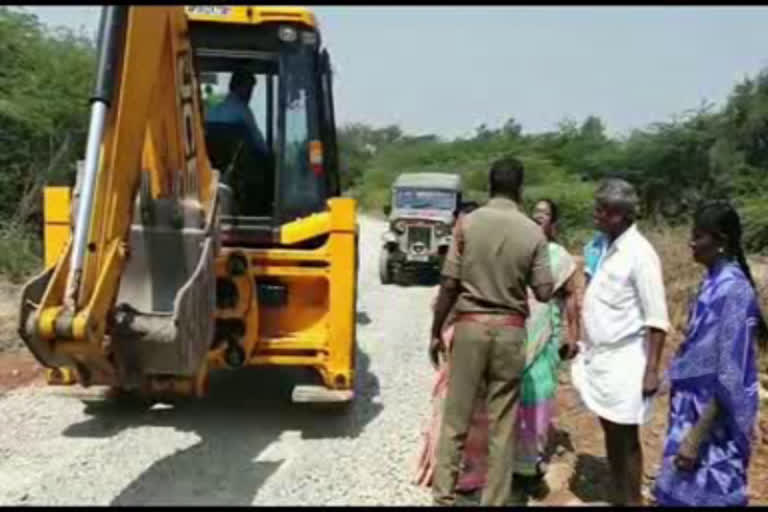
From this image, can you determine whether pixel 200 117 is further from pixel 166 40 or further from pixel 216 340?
pixel 216 340

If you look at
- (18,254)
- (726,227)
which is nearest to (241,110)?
(726,227)

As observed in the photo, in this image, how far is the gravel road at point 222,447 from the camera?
5.08 metres

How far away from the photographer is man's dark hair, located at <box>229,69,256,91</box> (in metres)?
6.77

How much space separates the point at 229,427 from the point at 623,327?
10.1ft

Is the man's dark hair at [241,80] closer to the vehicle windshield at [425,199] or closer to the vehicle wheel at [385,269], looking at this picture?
the vehicle wheel at [385,269]

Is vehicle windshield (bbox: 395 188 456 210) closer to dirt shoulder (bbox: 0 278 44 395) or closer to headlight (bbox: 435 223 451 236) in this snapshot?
headlight (bbox: 435 223 451 236)

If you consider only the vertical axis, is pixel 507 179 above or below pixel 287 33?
below

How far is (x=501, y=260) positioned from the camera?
4.58m

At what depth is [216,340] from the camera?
19.8 ft

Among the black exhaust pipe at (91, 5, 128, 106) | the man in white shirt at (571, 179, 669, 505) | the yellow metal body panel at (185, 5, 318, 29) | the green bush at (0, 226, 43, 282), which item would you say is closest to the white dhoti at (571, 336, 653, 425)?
the man in white shirt at (571, 179, 669, 505)

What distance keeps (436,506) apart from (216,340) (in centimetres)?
198

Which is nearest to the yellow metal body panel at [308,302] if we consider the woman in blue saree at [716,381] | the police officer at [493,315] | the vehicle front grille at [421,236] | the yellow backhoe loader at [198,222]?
the yellow backhoe loader at [198,222]

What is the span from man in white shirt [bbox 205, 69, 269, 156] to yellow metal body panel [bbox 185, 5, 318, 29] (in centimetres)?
45

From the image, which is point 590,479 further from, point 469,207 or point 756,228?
point 756,228
